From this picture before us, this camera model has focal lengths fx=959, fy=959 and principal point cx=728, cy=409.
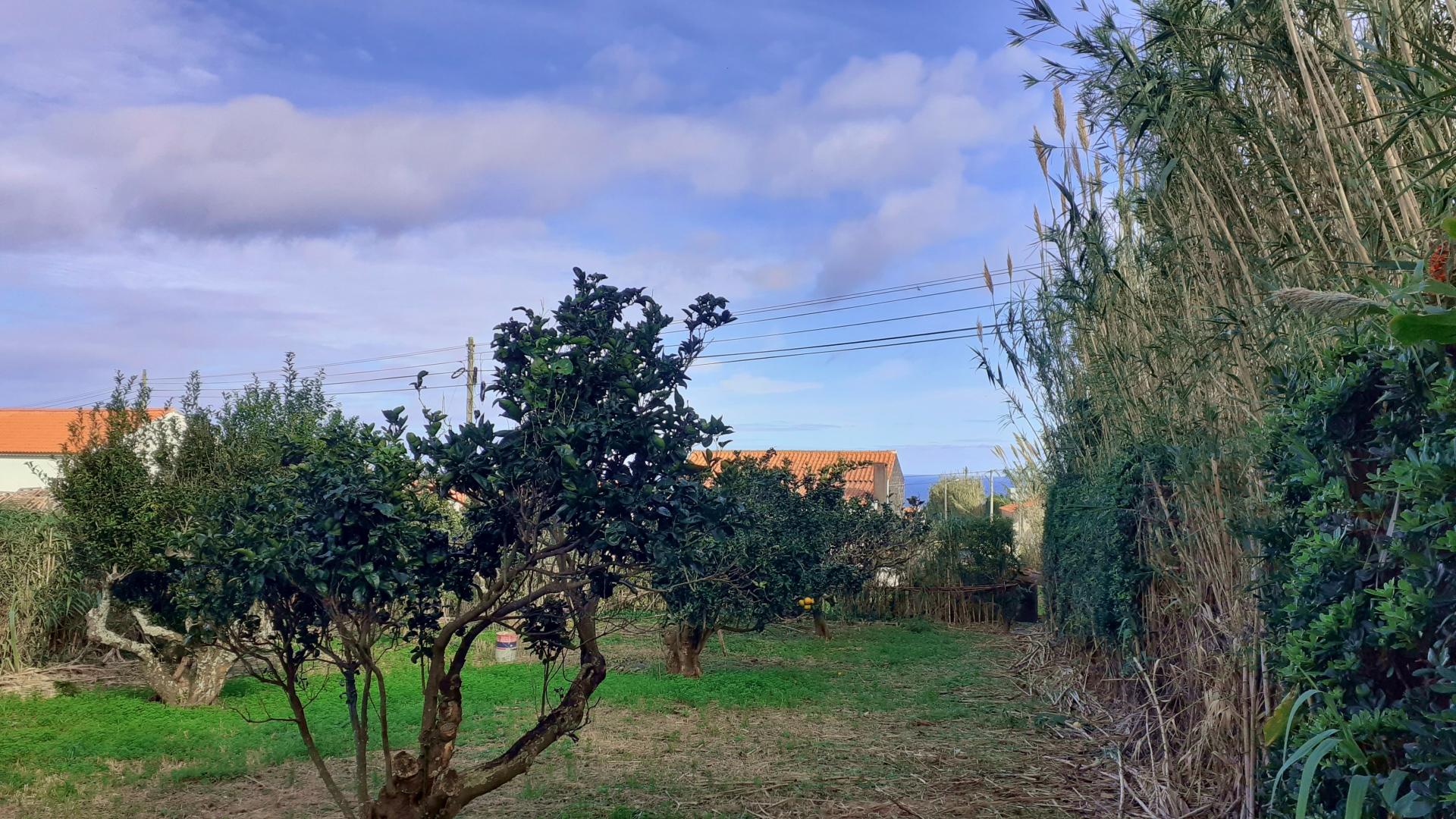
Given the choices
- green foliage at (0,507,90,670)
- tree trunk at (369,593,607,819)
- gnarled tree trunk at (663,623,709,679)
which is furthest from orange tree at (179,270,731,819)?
green foliage at (0,507,90,670)

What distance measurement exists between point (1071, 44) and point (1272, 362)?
1.80 m

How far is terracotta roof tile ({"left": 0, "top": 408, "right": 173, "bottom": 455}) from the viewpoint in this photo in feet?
112

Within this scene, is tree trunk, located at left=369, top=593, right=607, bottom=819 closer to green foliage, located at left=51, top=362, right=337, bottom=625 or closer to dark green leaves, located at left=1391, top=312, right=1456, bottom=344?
A: dark green leaves, located at left=1391, top=312, right=1456, bottom=344

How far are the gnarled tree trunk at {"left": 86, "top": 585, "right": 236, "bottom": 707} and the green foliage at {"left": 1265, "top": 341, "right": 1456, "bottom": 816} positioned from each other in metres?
9.87

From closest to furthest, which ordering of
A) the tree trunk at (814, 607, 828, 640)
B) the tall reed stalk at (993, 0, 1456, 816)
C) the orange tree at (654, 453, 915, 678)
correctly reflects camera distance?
the tall reed stalk at (993, 0, 1456, 816) → the orange tree at (654, 453, 915, 678) → the tree trunk at (814, 607, 828, 640)

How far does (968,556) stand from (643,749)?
38.3 ft

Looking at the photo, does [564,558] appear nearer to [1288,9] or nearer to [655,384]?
[655,384]

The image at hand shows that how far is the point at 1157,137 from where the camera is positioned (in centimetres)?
475

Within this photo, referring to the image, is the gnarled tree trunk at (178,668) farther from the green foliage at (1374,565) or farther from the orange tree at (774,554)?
the green foliage at (1374,565)

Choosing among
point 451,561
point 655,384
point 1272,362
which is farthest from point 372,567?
point 1272,362

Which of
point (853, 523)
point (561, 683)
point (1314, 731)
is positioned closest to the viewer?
point (1314, 731)

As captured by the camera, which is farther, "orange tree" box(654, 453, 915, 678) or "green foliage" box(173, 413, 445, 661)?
"orange tree" box(654, 453, 915, 678)

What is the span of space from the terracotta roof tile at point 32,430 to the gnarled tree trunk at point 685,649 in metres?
30.9

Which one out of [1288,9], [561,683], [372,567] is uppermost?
[1288,9]
